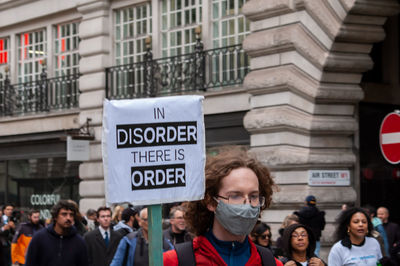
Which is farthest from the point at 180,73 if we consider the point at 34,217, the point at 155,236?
the point at 155,236

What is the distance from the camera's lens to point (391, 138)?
10.2m

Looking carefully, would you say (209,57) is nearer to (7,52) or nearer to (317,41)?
(317,41)

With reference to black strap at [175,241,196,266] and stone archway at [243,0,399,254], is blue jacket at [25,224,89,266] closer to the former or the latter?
black strap at [175,241,196,266]

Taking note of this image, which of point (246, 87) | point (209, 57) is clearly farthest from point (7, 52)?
point (246, 87)

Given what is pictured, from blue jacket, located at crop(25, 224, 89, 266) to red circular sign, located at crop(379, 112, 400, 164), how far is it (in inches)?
145

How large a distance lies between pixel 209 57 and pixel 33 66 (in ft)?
24.5

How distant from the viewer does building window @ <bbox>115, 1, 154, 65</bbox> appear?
67.9ft

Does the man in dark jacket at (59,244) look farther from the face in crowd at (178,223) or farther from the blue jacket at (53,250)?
the face in crowd at (178,223)

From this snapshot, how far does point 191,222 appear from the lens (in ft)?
12.7

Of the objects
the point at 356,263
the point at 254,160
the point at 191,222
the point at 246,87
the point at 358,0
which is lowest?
the point at 356,263

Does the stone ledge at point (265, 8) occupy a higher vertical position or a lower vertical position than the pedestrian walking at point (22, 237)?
higher

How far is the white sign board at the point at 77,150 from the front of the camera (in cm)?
2042

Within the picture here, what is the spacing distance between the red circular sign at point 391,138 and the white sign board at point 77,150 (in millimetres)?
11340

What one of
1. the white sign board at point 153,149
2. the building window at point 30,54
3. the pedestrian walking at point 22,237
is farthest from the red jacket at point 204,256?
the building window at point 30,54
